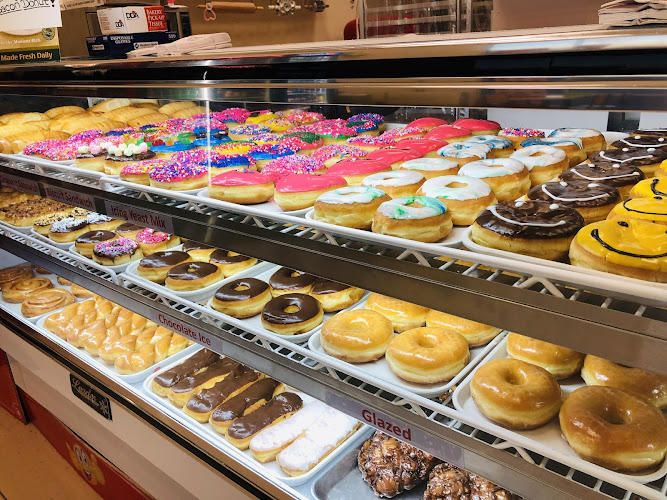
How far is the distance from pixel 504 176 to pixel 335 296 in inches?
30.2

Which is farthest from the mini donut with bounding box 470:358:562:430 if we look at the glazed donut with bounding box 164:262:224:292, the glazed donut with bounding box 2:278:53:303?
the glazed donut with bounding box 2:278:53:303

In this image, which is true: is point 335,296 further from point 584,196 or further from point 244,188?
point 584,196

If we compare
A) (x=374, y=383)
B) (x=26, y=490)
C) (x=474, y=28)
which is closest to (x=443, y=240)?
(x=374, y=383)

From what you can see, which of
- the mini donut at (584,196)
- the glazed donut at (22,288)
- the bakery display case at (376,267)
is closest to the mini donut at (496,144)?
the bakery display case at (376,267)

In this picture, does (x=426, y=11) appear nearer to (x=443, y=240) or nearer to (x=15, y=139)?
(x=15, y=139)

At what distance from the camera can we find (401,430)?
53.9 inches

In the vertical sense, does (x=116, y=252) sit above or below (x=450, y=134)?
below

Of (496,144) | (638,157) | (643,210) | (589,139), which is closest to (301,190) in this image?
(496,144)

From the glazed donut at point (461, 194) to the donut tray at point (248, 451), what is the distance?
38.8 inches

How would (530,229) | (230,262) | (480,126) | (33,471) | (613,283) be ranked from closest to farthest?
1. (613,283)
2. (530,229)
3. (480,126)
4. (230,262)
5. (33,471)

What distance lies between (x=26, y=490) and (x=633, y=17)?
10.8ft

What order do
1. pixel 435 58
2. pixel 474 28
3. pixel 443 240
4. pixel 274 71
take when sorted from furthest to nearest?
pixel 474 28, pixel 274 71, pixel 443 240, pixel 435 58

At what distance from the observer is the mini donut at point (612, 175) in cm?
146

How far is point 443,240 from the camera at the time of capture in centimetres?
133
